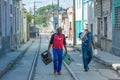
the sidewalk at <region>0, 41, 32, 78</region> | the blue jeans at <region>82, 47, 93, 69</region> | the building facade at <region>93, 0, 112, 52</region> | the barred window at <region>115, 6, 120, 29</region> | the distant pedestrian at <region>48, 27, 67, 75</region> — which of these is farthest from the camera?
the building facade at <region>93, 0, 112, 52</region>

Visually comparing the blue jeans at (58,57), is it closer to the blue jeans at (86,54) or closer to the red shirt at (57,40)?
the red shirt at (57,40)

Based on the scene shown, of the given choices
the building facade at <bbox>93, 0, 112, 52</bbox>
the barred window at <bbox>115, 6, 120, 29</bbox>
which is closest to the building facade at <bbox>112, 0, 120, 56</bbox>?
the barred window at <bbox>115, 6, 120, 29</bbox>

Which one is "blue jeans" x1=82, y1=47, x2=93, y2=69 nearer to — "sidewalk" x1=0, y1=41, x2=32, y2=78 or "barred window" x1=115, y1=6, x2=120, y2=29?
"sidewalk" x1=0, y1=41, x2=32, y2=78

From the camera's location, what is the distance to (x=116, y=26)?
97.6ft

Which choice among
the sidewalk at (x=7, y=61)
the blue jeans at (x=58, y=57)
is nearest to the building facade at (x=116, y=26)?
the sidewalk at (x=7, y=61)

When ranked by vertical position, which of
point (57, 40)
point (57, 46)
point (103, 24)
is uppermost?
point (103, 24)

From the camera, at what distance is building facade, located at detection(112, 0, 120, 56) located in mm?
28680

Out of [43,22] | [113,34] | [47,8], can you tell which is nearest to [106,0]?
[113,34]

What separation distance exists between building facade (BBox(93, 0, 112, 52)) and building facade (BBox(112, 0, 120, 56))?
1495 millimetres

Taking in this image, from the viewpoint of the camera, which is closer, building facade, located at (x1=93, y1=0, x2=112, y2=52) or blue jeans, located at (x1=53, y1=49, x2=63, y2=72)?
blue jeans, located at (x1=53, y1=49, x2=63, y2=72)

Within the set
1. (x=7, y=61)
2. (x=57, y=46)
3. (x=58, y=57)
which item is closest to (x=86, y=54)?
(x=58, y=57)

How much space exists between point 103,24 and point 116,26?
20.9ft

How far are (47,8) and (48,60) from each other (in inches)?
6848

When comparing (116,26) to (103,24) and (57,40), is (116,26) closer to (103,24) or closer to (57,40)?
(103,24)
